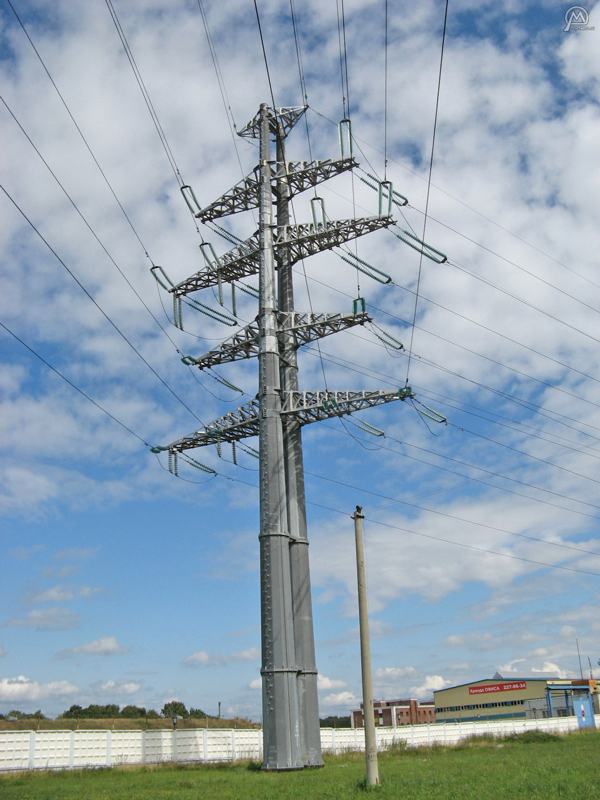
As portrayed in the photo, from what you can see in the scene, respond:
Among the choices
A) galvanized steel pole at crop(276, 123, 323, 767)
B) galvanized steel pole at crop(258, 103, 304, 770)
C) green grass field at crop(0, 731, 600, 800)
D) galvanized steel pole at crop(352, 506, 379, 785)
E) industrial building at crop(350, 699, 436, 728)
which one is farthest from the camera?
industrial building at crop(350, 699, 436, 728)

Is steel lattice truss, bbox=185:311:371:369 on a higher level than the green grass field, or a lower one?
higher

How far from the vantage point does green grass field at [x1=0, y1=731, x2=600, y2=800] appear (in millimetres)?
17328

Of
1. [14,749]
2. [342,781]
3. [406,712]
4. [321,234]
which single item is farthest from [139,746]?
[406,712]

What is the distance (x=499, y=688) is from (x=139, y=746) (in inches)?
2474

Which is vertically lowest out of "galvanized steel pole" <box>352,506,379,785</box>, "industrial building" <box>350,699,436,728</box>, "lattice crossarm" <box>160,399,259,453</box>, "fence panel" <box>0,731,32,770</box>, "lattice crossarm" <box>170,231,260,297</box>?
"industrial building" <box>350,699,436,728</box>

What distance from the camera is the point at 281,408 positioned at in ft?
97.0

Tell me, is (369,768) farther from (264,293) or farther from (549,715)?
(549,715)

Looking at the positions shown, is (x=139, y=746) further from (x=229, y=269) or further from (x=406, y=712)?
(x=406, y=712)

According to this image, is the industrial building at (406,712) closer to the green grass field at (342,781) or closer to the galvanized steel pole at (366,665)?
the green grass field at (342,781)

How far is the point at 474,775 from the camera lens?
21.4 meters

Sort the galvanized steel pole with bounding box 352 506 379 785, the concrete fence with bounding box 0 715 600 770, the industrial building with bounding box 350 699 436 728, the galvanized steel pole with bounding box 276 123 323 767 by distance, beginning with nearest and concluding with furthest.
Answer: the galvanized steel pole with bounding box 352 506 379 785, the concrete fence with bounding box 0 715 600 770, the galvanized steel pole with bounding box 276 123 323 767, the industrial building with bounding box 350 699 436 728

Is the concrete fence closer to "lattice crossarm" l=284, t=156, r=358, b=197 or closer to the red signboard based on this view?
"lattice crossarm" l=284, t=156, r=358, b=197

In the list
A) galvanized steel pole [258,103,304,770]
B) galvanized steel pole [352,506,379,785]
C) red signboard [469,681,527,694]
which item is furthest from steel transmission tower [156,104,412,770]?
red signboard [469,681,527,694]

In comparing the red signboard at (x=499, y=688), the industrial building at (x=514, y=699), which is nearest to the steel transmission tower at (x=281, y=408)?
the industrial building at (x=514, y=699)
